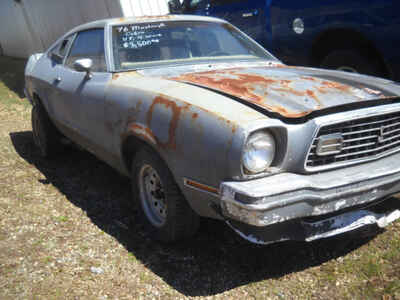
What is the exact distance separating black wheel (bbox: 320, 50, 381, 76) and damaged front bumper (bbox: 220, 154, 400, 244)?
6.82ft

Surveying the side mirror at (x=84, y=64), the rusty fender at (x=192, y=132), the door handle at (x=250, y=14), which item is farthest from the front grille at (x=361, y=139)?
the door handle at (x=250, y=14)

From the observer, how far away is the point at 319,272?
263 cm

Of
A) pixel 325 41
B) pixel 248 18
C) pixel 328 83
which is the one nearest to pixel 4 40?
pixel 248 18

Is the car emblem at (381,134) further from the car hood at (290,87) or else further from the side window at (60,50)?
the side window at (60,50)

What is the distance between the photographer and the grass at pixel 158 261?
251 centimetres

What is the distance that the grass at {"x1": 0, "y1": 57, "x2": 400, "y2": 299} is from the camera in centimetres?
251

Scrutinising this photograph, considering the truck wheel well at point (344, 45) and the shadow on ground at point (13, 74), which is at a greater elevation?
the truck wheel well at point (344, 45)

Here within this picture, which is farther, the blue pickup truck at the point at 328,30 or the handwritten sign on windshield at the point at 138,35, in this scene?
the blue pickup truck at the point at 328,30

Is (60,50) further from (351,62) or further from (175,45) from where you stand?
(351,62)

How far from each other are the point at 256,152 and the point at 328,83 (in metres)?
0.89


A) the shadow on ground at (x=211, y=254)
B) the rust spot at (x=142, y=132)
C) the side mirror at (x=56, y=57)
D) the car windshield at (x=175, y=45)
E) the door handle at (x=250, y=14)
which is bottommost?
the shadow on ground at (x=211, y=254)

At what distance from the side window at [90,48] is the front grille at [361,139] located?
1893mm

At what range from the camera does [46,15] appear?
1175 centimetres

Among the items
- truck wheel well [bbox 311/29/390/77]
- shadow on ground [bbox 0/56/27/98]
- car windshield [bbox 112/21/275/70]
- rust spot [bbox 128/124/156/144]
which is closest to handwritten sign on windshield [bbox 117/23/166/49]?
car windshield [bbox 112/21/275/70]
